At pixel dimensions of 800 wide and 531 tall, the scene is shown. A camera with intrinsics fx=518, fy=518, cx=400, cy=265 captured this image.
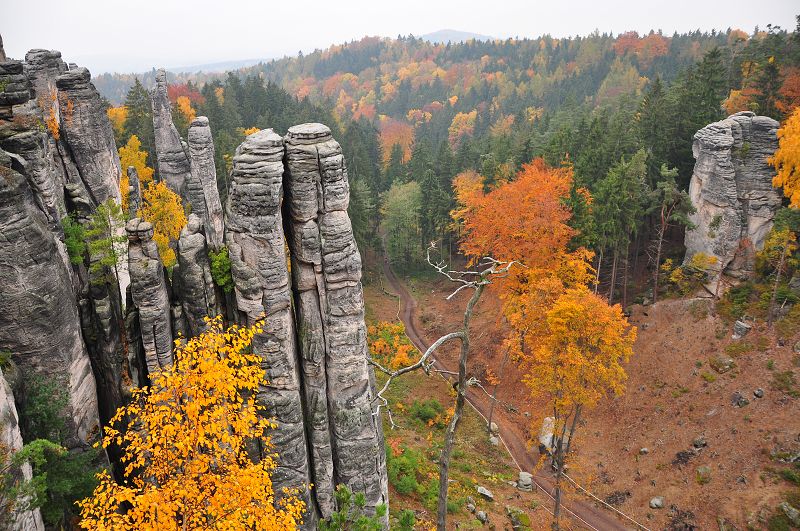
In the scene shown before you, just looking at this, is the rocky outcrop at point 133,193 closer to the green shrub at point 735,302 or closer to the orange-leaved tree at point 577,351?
the orange-leaved tree at point 577,351

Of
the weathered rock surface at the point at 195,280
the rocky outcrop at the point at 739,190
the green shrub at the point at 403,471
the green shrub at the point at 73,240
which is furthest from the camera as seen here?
the rocky outcrop at the point at 739,190

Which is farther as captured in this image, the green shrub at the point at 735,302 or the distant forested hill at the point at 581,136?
the distant forested hill at the point at 581,136

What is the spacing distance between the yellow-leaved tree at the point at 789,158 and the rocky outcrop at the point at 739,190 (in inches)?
47.4

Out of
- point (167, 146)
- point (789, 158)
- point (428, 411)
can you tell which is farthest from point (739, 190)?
point (167, 146)

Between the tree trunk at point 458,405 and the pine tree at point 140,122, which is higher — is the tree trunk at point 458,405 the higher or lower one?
the lower one

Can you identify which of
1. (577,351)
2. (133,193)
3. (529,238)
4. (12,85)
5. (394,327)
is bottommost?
(394,327)

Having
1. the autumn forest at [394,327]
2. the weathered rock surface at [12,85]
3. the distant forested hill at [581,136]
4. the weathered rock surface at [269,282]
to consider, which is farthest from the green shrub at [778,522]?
the weathered rock surface at [12,85]

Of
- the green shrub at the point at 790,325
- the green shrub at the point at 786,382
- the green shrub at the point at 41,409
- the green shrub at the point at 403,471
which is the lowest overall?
the green shrub at the point at 403,471

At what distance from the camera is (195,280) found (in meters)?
19.5

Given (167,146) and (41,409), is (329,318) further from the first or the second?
(167,146)

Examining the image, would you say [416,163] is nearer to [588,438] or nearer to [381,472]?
[588,438]

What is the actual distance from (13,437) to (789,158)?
157 ft

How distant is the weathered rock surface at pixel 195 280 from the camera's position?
19.5 meters

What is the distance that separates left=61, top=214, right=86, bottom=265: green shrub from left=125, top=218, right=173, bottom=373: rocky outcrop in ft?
9.37
